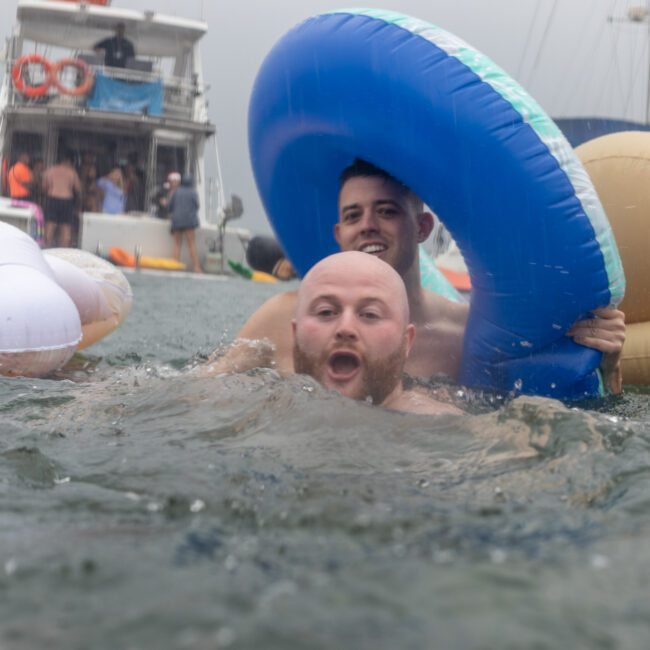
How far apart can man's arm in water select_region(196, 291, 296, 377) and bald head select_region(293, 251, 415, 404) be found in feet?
2.73

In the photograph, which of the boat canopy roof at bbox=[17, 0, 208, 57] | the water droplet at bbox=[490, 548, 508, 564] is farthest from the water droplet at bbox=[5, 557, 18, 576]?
the boat canopy roof at bbox=[17, 0, 208, 57]

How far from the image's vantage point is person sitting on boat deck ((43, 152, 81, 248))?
14.9m

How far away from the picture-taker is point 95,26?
16172 millimetres

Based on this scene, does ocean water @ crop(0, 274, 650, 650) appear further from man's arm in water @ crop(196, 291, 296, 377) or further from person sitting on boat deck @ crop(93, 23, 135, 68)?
person sitting on boat deck @ crop(93, 23, 135, 68)

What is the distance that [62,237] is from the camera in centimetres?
1539

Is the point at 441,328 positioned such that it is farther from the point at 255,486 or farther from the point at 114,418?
the point at 255,486

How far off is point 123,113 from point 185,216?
2.00 metres

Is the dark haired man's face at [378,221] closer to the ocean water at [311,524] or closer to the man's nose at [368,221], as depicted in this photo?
the man's nose at [368,221]

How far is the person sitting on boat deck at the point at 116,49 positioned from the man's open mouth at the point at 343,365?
552 inches

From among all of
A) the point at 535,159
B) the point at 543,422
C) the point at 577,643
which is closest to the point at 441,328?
the point at 535,159

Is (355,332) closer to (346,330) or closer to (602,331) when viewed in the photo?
(346,330)

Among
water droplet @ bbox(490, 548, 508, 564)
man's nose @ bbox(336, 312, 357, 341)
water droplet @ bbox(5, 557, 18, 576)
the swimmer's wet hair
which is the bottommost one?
water droplet @ bbox(5, 557, 18, 576)

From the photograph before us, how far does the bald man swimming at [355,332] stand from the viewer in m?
3.17

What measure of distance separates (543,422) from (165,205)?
14217mm
